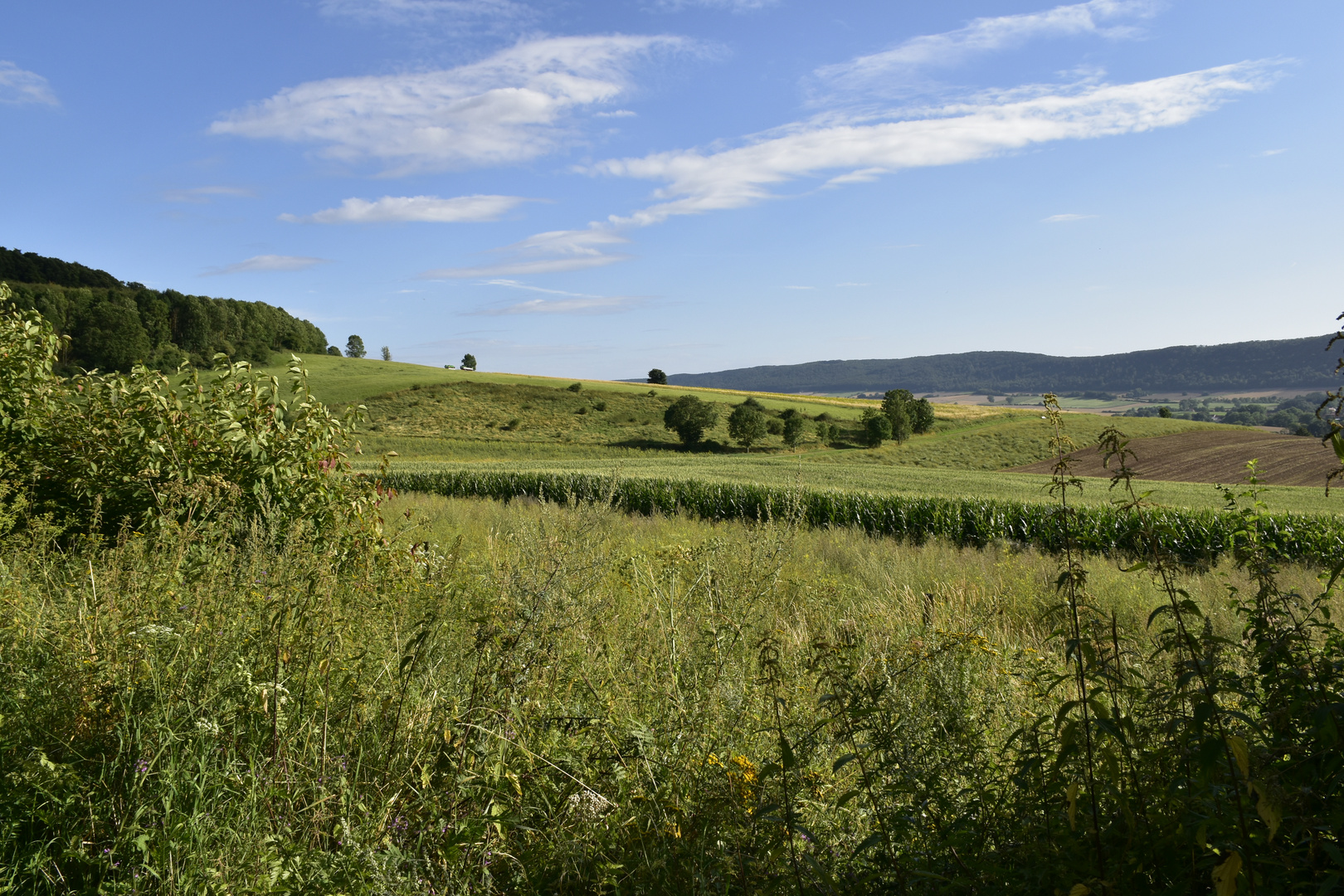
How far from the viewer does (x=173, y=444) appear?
6.88 metres

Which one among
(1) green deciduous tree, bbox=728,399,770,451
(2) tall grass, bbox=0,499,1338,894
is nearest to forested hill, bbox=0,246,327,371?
(1) green deciduous tree, bbox=728,399,770,451

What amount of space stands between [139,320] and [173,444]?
86658 mm

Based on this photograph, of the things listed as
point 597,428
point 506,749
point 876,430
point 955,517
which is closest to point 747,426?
point 876,430

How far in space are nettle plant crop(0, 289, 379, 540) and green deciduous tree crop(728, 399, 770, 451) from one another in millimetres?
47301

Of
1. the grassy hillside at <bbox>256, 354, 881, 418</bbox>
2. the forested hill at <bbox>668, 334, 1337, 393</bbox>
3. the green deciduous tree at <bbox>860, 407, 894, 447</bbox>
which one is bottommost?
the green deciduous tree at <bbox>860, 407, 894, 447</bbox>

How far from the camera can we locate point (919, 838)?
2482 mm

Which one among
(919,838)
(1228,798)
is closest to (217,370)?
(919,838)

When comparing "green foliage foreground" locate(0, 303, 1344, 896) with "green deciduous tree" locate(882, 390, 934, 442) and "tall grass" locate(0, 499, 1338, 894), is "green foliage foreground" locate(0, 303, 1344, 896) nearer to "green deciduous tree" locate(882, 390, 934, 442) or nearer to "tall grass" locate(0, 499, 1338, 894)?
"tall grass" locate(0, 499, 1338, 894)

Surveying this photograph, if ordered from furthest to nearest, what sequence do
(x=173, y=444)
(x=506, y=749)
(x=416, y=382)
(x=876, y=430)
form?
1. (x=416, y=382)
2. (x=876, y=430)
3. (x=173, y=444)
4. (x=506, y=749)

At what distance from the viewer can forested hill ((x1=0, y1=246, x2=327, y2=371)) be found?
69625mm

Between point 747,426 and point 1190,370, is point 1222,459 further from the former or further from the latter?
point 1190,370

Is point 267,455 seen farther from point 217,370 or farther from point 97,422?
point 97,422

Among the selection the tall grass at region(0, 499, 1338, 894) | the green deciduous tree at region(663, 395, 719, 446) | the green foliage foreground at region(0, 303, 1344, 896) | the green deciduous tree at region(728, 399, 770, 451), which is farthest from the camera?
the green deciduous tree at region(663, 395, 719, 446)

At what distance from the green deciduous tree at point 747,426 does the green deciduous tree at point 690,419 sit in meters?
2.32
